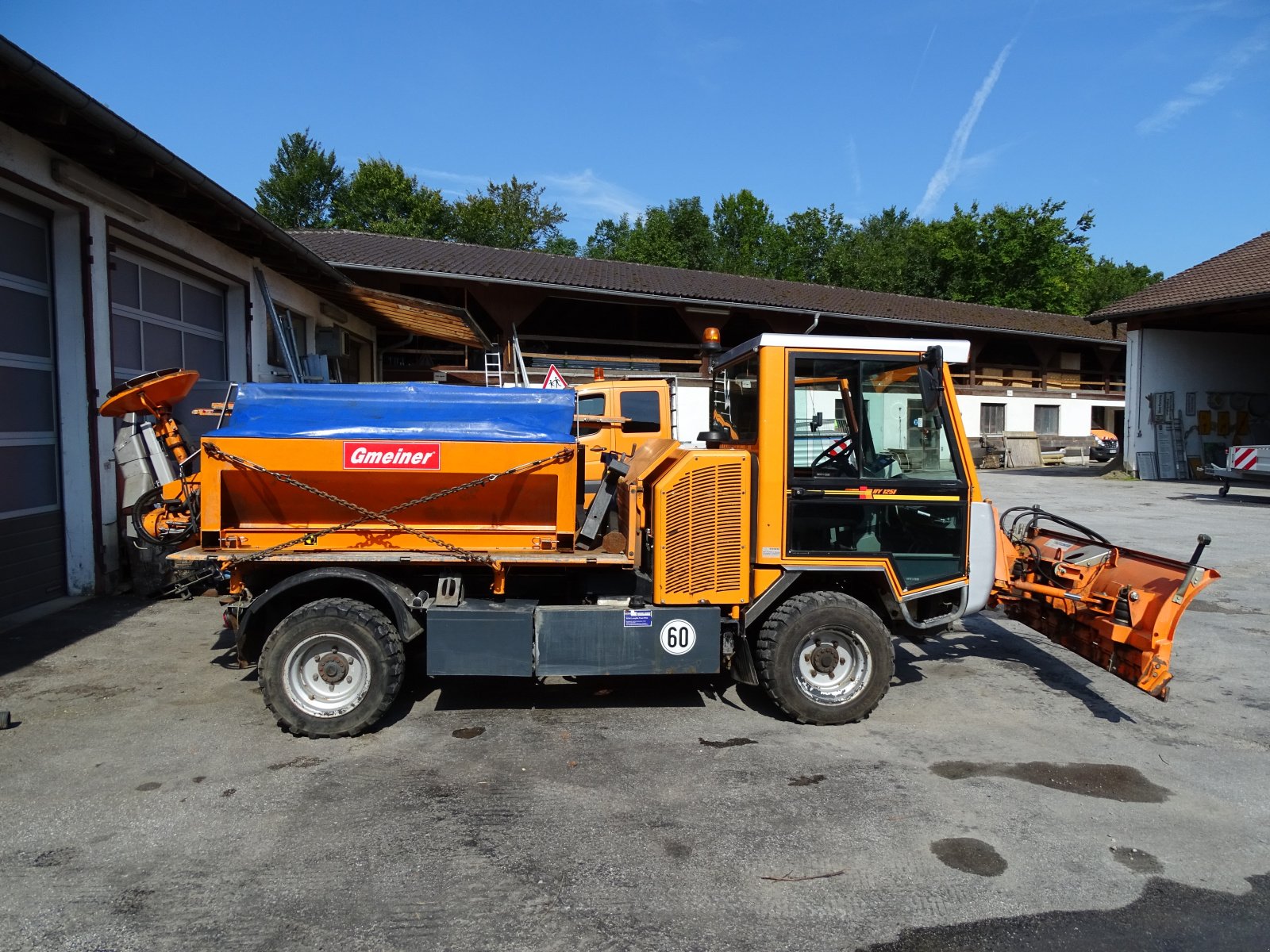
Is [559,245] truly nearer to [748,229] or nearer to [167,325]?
[748,229]

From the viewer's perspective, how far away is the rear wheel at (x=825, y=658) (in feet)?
15.6

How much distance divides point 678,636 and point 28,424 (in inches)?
270

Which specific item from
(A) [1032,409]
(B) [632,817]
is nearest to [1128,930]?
(B) [632,817]

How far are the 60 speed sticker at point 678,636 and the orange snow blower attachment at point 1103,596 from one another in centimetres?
207

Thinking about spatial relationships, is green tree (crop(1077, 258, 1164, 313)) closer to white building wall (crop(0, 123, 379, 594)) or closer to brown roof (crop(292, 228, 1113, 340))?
brown roof (crop(292, 228, 1113, 340))

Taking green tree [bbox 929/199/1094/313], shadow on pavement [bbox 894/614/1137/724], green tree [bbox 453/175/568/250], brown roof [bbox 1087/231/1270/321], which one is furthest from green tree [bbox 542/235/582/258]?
shadow on pavement [bbox 894/614/1137/724]

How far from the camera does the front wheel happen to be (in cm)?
455

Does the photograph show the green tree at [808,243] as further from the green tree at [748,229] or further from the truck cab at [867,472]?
the truck cab at [867,472]

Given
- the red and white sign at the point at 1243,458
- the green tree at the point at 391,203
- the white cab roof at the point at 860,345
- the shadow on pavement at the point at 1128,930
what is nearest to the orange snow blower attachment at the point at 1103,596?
the white cab roof at the point at 860,345

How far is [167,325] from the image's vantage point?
9.78 meters

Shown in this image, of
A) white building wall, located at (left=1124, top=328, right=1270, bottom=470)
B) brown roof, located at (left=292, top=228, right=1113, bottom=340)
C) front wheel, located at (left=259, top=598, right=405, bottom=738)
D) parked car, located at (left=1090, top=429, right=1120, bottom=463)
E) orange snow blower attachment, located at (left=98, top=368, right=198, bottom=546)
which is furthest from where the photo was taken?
parked car, located at (left=1090, top=429, right=1120, bottom=463)

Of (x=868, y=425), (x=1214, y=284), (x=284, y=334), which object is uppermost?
(x=1214, y=284)

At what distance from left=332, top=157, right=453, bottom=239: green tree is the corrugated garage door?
44430 millimetres

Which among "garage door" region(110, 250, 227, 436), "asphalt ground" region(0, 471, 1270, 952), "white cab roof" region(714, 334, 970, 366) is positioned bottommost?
"asphalt ground" region(0, 471, 1270, 952)
